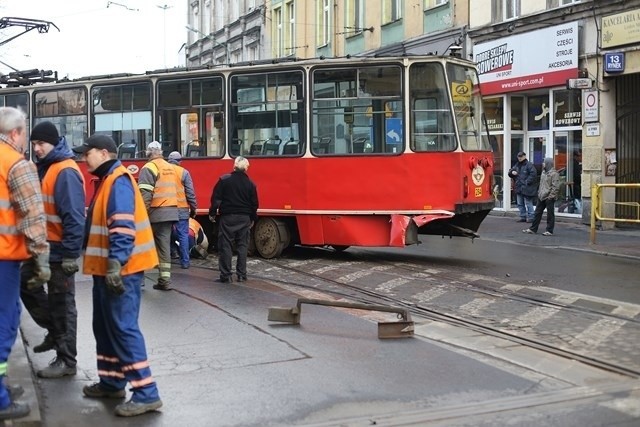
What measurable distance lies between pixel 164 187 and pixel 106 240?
5.02m

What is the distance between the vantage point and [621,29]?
19.2m

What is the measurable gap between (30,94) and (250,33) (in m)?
26.3

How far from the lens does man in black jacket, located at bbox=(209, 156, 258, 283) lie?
11219 millimetres

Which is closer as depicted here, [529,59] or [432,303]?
[432,303]

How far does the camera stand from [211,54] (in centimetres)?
4816

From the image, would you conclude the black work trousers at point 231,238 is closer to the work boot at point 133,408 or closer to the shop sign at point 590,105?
the work boot at point 133,408

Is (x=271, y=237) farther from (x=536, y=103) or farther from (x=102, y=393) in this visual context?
(x=536, y=103)

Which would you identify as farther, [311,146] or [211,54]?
[211,54]

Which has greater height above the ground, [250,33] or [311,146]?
[250,33]

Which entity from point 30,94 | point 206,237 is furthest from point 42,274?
point 30,94

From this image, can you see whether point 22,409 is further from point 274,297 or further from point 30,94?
point 30,94

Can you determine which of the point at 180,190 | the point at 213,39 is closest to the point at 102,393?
the point at 180,190

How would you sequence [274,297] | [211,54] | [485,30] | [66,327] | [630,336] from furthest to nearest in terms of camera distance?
[211,54] < [485,30] < [274,297] < [630,336] < [66,327]

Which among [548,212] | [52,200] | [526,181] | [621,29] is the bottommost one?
[548,212]
